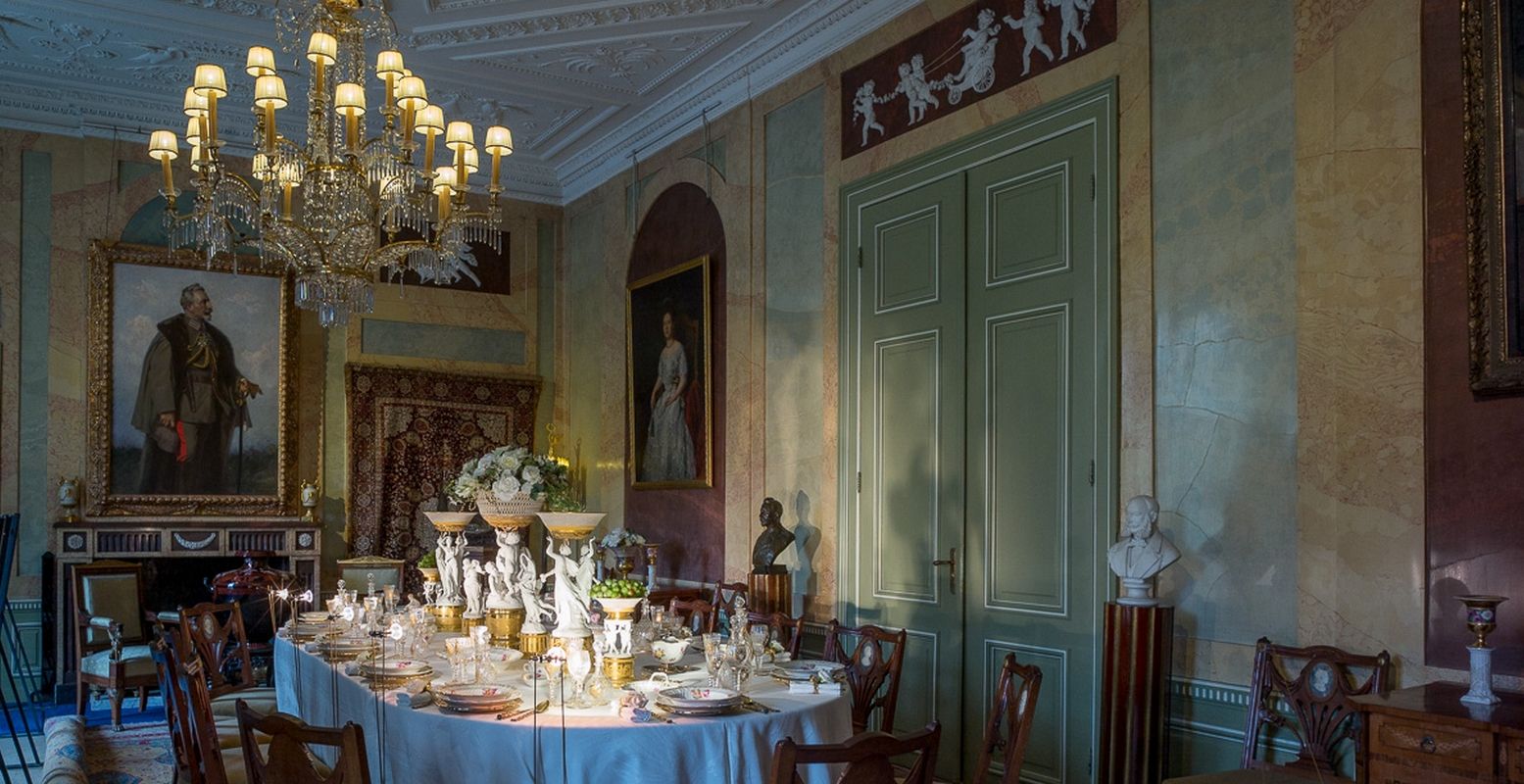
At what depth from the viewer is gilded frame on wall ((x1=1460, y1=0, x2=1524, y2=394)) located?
388cm

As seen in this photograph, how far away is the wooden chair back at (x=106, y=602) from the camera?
26.8 feet

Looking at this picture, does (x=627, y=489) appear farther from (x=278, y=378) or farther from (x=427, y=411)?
(x=278, y=378)

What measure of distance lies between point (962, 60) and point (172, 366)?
6.80 metres

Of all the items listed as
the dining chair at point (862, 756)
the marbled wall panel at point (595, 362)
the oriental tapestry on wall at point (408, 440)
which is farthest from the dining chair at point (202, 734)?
the oriental tapestry on wall at point (408, 440)

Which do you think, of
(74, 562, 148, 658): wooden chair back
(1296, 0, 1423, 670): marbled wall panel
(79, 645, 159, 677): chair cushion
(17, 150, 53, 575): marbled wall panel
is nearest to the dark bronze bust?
(1296, 0, 1423, 670): marbled wall panel

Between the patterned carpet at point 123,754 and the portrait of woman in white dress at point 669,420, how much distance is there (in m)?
3.81

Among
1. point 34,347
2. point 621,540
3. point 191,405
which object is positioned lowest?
point 621,540

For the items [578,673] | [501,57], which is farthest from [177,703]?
[501,57]

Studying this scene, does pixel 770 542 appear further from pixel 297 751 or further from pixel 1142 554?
pixel 297 751

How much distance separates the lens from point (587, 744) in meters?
3.31

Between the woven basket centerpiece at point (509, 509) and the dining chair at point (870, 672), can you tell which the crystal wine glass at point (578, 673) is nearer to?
the woven basket centerpiece at point (509, 509)

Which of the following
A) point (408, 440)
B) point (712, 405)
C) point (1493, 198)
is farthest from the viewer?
point (408, 440)

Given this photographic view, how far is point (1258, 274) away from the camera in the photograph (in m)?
4.80

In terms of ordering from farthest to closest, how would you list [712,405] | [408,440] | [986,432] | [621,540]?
[408,440]
[712,405]
[621,540]
[986,432]
